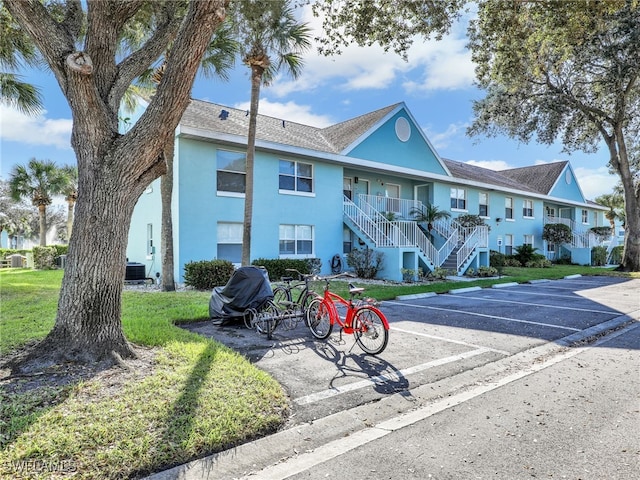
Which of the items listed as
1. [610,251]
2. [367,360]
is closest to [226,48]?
[367,360]

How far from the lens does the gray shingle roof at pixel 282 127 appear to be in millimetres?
14484

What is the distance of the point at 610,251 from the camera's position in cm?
3148

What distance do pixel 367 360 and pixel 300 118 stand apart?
18.4 metres

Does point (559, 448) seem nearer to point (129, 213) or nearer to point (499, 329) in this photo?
point (499, 329)

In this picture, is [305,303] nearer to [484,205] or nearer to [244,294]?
[244,294]

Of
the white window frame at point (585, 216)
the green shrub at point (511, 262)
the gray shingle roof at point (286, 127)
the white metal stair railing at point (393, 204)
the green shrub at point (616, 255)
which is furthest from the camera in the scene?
the white window frame at point (585, 216)

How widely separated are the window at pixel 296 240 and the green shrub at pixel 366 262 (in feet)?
6.23

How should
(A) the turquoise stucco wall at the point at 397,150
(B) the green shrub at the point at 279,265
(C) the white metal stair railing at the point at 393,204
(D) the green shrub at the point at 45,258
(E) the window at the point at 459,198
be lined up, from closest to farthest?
(B) the green shrub at the point at 279,265, (A) the turquoise stucco wall at the point at 397,150, (C) the white metal stair railing at the point at 393,204, (D) the green shrub at the point at 45,258, (E) the window at the point at 459,198

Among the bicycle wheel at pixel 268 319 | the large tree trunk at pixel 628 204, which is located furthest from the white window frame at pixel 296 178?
the large tree trunk at pixel 628 204

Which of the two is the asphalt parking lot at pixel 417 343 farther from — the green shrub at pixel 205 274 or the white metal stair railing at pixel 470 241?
the white metal stair railing at pixel 470 241

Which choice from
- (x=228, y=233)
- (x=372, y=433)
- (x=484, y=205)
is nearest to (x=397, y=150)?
(x=484, y=205)

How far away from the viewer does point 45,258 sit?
22.4 meters

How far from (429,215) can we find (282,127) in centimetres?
835

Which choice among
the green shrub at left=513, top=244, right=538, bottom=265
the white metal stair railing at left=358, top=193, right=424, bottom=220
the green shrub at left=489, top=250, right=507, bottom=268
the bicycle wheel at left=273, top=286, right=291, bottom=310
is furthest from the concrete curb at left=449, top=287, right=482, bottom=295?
the green shrub at left=513, top=244, right=538, bottom=265
